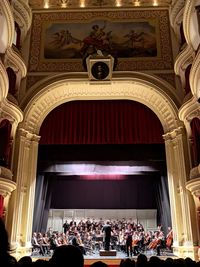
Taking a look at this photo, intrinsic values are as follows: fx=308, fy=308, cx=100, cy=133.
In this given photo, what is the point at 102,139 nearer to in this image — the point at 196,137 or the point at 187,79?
the point at 196,137

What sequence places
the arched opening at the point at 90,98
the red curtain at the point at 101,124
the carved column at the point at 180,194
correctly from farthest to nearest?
the red curtain at the point at 101,124
the arched opening at the point at 90,98
the carved column at the point at 180,194

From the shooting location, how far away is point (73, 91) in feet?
35.7

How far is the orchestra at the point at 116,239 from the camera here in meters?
9.60

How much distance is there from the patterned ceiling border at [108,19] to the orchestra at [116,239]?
5512mm

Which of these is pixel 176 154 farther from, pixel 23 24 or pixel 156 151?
pixel 23 24

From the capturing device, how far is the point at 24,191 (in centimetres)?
922

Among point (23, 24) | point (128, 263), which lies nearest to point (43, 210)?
point (23, 24)

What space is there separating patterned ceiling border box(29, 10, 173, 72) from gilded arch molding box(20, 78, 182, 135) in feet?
1.79

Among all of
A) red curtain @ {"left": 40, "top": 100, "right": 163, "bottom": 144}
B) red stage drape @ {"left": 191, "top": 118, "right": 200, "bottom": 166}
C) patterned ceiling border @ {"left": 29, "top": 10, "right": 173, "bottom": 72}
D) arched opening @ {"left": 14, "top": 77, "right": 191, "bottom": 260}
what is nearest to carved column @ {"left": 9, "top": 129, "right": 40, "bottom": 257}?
arched opening @ {"left": 14, "top": 77, "right": 191, "bottom": 260}

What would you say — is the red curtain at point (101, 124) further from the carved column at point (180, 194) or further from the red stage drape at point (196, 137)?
the red stage drape at point (196, 137)

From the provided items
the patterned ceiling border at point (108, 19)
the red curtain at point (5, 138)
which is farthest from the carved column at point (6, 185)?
the patterned ceiling border at point (108, 19)

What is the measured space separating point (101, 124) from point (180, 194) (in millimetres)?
3611

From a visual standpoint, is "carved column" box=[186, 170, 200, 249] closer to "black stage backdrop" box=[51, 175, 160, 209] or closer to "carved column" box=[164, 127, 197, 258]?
"carved column" box=[164, 127, 197, 258]

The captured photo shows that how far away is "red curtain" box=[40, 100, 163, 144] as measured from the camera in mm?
10586
